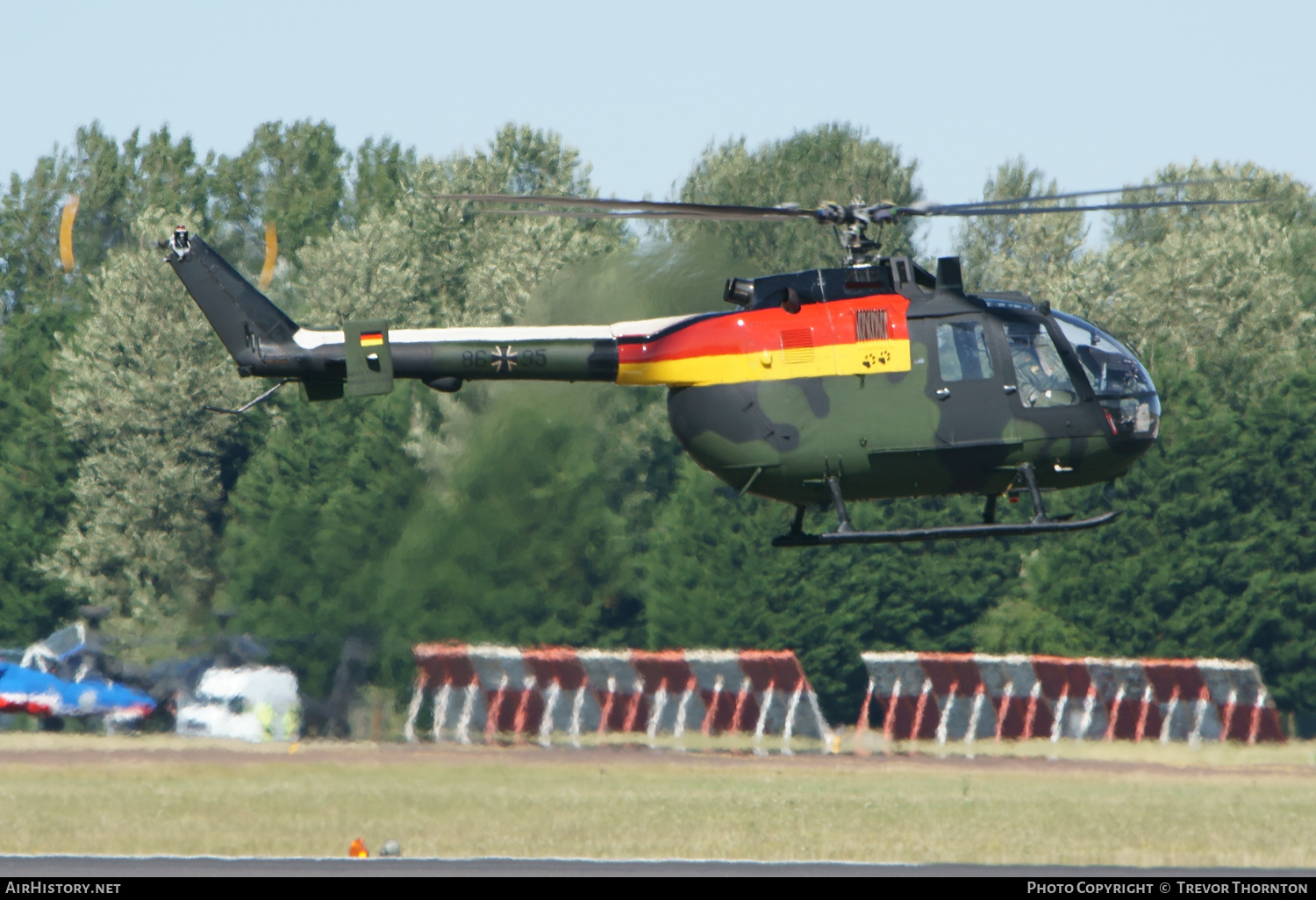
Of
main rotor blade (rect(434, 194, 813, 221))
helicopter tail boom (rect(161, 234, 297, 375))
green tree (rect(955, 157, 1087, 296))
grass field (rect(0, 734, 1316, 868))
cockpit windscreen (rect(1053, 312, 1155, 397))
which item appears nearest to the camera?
main rotor blade (rect(434, 194, 813, 221))

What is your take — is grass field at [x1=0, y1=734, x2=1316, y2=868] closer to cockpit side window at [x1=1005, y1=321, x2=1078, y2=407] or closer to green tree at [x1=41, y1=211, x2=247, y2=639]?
cockpit side window at [x1=1005, y1=321, x2=1078, y2=407]

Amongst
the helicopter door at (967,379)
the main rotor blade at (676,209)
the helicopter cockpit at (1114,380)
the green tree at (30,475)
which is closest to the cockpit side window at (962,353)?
the helicopter door at (967,379)

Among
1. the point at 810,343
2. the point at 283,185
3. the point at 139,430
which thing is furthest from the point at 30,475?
the point at 810,343

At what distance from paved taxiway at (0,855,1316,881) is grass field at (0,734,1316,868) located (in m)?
0.76

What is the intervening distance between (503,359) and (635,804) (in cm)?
806

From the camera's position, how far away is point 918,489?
16547 millimetres

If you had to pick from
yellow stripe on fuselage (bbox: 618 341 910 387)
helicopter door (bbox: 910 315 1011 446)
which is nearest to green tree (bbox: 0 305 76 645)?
yellow stripe on fuselage (bbox: 618 341 910 387)

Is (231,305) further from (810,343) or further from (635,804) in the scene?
(635,804)

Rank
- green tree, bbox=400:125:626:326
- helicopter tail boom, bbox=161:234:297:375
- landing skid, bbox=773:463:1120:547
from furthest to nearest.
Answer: green tree, bbox=400:125:626:326 < helicopter tail boom, bbox=161:234:297:375 < landing skid, bbox=773:463:1120:547

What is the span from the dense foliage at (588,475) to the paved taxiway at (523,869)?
409 inches

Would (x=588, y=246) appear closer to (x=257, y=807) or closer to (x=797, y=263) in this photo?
(x=797, y=263)

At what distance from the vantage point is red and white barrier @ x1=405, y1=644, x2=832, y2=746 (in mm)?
29031

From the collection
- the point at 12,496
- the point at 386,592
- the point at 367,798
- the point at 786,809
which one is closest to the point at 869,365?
the point at 786,809

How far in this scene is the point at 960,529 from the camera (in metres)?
15.7
